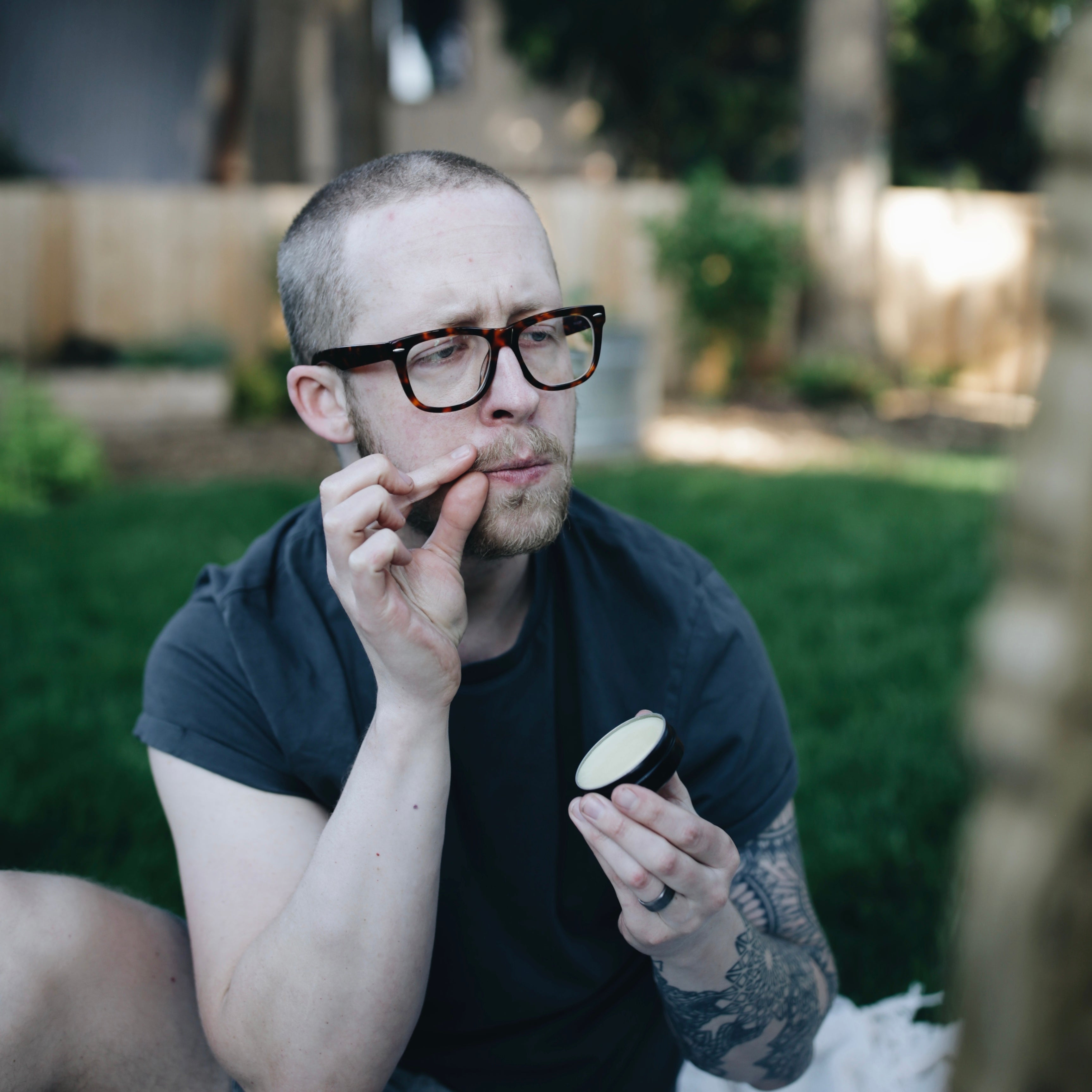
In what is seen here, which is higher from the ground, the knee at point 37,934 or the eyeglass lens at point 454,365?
the eyeglass lens at point 454,365

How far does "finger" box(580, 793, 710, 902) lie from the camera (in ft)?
3.99

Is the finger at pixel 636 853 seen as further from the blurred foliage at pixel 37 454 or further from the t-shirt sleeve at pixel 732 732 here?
the blurred foliage at pixel 37 454

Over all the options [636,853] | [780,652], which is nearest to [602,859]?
[636,853]

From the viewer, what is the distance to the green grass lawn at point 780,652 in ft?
9.32

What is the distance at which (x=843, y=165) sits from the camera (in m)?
10.7

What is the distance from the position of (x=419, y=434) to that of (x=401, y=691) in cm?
47

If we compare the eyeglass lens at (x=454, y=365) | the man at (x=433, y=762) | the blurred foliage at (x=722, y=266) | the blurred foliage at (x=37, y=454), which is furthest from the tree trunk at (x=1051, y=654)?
the blurred foliage at (x=722, y=266)

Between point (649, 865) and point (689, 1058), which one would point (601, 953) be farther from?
point (649, 865)

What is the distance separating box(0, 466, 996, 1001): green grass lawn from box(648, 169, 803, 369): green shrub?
3.92 m

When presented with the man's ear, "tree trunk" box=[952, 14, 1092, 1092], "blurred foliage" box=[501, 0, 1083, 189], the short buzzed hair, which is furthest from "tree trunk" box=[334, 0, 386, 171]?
"tree trunk" box=[952, 14, 1092, 1092]

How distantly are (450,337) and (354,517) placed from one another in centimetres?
38

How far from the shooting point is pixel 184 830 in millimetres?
1571

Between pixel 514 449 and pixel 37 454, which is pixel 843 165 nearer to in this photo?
pixel 37 454

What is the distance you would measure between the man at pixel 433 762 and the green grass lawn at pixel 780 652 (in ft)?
2.05
